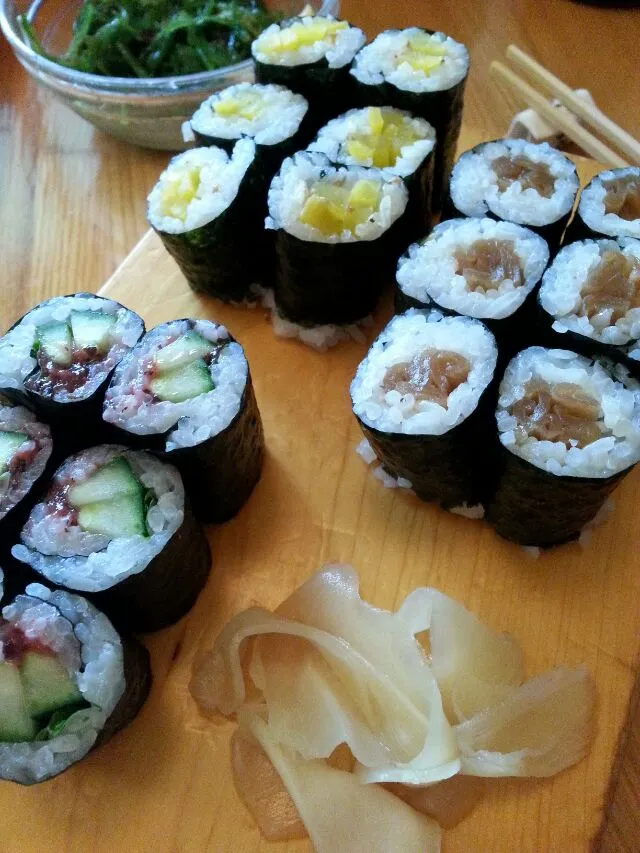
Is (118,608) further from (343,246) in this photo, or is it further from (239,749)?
(343,246)

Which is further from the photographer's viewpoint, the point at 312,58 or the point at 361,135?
the point at 312,58

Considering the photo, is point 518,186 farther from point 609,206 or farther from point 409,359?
point 409,359

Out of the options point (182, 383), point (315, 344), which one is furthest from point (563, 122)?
point (182, 383)

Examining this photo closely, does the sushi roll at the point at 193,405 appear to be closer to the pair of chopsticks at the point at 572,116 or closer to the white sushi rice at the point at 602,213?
the white sushi rice at the point at 602,213

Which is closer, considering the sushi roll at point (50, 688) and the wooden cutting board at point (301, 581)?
the sushi roll at point (50, 688)

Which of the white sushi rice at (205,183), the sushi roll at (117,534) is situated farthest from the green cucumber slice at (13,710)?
the white sushi rice at (205,183)

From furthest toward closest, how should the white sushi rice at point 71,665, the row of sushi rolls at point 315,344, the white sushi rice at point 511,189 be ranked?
1. the white sushi rice at point 511,189
2. the row of sushi rolls at point 315,344
3. the white sushi rice at point 71,665
